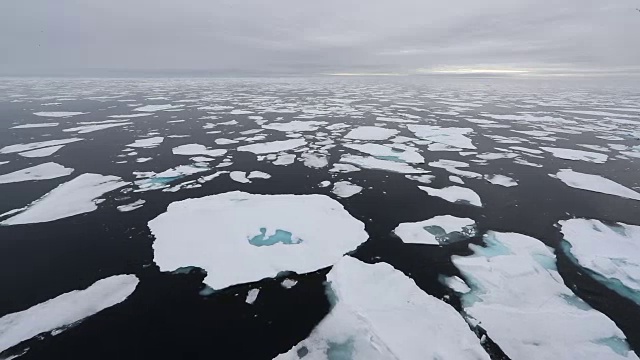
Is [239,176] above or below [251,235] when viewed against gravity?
above

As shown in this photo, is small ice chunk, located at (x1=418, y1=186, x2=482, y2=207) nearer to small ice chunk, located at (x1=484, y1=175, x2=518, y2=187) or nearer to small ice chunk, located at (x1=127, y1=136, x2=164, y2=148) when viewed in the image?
small ice chunk, located at (x1=484, y1=175, x2=518, y2=187)

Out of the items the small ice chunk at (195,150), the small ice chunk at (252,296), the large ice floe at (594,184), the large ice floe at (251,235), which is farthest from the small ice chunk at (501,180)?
the small ice chunk at (195,150)

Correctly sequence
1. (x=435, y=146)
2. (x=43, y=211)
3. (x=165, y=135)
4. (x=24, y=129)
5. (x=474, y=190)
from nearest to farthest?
(x=43, y=211)
(x=474, y=190)
(x=435, y=146)
(x=165, y=135)
(x=24, y=129)

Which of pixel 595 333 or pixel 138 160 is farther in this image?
pixel 138 160

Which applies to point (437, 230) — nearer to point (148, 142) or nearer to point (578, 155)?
point (578, 155)

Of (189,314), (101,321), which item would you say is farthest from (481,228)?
(101,321)

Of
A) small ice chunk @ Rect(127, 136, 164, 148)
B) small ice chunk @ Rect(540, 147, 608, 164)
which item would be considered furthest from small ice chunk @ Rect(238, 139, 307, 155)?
small ice chunk @ Rect(540, 147, 608, 164)

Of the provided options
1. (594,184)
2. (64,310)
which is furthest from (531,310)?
(594,184)

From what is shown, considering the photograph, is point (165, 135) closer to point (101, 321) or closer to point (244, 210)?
point (244, 210)
